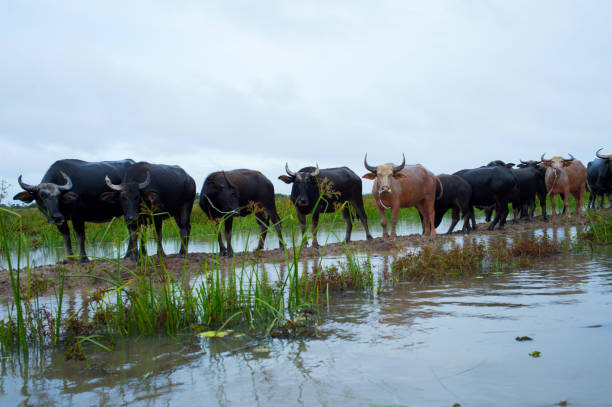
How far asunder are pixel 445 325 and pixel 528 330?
0.56 meters

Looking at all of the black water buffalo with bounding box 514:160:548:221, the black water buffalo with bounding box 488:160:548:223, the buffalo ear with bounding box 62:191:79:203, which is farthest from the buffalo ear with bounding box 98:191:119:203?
the black water buffalo with bounding box 514:160:548:221

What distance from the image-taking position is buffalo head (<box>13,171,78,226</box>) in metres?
9.11

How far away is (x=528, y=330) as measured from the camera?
353 cm

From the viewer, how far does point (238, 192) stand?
1057cm

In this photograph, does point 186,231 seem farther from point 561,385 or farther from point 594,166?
point 594,166

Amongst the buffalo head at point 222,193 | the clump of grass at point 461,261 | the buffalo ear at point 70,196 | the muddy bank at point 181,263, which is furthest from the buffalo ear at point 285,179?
the clump of grass at point 461,261

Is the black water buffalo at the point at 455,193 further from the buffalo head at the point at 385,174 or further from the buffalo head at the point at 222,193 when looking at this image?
the buffalo head at the point at 222,193

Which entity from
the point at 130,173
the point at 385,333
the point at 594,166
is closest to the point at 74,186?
the point at 130,173

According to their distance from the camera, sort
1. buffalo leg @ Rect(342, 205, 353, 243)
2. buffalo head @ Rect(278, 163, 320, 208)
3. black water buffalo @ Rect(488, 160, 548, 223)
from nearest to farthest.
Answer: buffalo head @ Rect(278, 163, 320, 208), buffalo leg @ Rect(342, 205, 353, 243), black water buffalo @ Rect(488, 160, 548, 223)

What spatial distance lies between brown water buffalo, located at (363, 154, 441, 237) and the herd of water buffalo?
0.02m

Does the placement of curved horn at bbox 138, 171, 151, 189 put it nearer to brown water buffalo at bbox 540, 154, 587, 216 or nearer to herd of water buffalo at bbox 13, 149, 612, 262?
herd of water buffalo at bbox 13, 149, 612, 262

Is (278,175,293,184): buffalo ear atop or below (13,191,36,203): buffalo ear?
atop

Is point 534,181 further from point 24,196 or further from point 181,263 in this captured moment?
point 24,196

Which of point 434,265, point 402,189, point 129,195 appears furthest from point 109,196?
point 402,189
